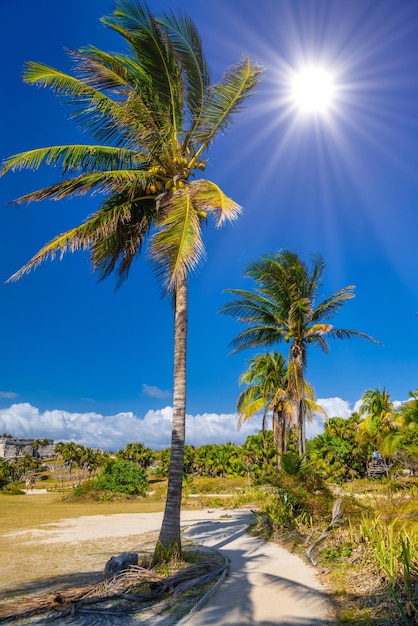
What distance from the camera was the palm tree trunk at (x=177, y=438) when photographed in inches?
356

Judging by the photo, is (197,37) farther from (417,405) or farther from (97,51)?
(417,405)

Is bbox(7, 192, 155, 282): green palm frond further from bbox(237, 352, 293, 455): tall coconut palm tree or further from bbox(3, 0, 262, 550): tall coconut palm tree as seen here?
bbox(237, 352, 293, 455): tall coconut palm tree

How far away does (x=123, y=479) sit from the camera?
98.4ft

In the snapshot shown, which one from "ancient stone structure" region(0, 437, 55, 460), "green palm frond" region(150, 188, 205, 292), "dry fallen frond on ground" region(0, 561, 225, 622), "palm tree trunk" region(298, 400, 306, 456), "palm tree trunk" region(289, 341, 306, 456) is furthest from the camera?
"ancient stone structure" region(0, 437, 55, 460)

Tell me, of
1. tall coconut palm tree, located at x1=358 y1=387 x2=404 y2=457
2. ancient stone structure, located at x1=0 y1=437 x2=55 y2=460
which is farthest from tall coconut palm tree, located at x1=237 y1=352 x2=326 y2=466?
ancient stone structure, located at x1=0 y1=437 x2=55 y2=460

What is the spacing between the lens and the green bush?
97.3 ft

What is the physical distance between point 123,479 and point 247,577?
24.2 meters

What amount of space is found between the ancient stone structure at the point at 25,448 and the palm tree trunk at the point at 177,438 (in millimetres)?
69878

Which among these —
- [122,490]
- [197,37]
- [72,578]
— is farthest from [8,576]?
[122,490]

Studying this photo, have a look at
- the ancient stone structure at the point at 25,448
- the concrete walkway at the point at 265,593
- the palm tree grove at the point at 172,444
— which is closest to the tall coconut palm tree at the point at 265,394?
the palm tree grove at the point at 172,444

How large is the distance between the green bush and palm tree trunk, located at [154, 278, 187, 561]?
22.3 m

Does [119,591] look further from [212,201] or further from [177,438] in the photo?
[212,201]

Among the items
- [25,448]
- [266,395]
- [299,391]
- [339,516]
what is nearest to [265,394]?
[266,395]

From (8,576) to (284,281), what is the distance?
1457 cm
